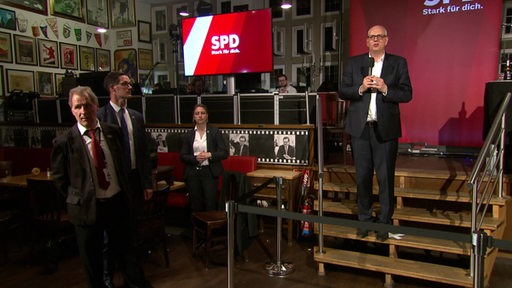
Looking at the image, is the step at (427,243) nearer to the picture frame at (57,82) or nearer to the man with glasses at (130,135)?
the man with glasses at (130,135)

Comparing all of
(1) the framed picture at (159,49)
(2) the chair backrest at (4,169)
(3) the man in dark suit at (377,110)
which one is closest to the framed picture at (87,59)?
(1) the framed picture at (159,49)

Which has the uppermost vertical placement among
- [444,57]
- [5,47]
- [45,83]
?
[5,47]

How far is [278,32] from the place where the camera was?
32.2 feet

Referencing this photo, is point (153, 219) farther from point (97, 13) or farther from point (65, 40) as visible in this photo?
point (97, 13)

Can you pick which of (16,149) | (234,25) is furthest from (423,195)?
(16,149)

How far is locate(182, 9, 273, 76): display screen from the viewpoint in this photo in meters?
5.33

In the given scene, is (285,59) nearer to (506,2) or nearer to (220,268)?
(506,2)

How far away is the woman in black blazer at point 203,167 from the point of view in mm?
4285

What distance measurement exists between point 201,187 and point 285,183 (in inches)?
39.8

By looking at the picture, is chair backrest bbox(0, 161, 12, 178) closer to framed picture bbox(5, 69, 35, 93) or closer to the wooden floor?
the wooden floor

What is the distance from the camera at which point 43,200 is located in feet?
12.7

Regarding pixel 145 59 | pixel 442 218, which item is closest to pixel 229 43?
pixel 442 218

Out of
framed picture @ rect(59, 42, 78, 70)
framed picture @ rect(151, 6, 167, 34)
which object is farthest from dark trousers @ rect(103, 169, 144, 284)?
framed picture @ rect(151, 6, 167, 34)

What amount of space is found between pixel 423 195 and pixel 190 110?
3.50 metres
